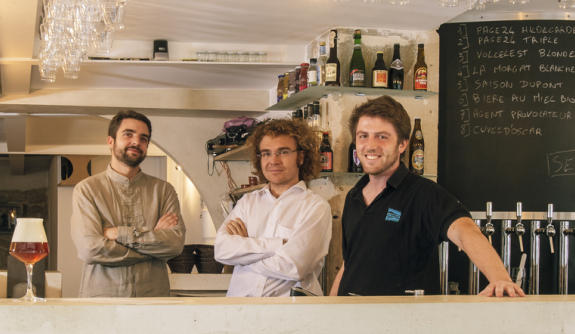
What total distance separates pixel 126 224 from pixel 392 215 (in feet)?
4.12

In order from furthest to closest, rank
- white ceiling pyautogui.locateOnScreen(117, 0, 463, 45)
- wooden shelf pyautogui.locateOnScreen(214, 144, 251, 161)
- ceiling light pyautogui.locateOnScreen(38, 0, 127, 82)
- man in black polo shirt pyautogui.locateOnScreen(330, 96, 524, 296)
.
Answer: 1. wooden shelf pyautogui.locateOnScreen(214, 144, 251, 161)
2. white ceiling pyautogui.locateOnScreen(117, 0, 463, 45)
3. ceiling light pyautogui.locateOnScreen(38, 0, 127, 82)
4. man in black polo shirt pyautogui.locateOnScreen(330, 96, 524, 296)

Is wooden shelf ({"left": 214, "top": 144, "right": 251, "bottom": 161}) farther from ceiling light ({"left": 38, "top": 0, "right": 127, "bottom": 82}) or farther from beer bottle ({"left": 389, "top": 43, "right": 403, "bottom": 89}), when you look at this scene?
ceiling light ({"left": 38, "top": 0, "right": 127, "bottom": 82})

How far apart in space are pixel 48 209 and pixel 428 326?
10.4 metres

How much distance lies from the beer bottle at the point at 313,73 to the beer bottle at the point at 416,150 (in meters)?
0.64

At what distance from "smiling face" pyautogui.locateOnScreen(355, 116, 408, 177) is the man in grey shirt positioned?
1.05 metres

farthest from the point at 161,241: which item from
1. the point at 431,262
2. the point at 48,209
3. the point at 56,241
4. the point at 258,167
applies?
the point at 48,209

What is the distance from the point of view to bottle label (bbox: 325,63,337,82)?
3979 millimetres

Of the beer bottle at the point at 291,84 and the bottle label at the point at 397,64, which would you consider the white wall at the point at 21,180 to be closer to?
the beer bottle at the point at 291,84

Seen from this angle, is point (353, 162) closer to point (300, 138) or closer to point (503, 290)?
point (300, 138)

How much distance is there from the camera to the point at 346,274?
230 centimetres

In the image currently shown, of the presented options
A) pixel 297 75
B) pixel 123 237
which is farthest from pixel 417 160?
pixel 123 237

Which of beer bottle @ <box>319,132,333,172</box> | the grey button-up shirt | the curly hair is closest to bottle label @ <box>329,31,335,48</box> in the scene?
beer bottle @ <box>319,132,333,172</box>

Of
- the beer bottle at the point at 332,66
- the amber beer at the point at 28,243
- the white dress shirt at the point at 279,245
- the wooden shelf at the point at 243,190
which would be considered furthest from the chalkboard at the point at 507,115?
the amber beer at the point at 28,243

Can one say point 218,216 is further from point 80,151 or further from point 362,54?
point 80,151
